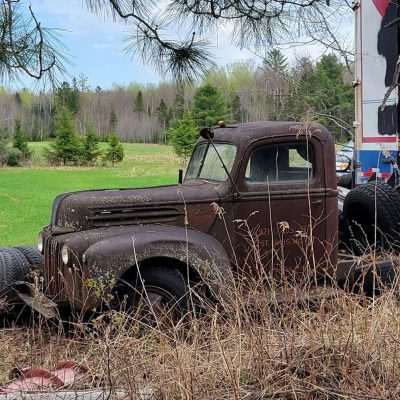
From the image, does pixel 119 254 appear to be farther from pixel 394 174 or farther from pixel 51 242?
pixel 394 174

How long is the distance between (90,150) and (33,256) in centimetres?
4440

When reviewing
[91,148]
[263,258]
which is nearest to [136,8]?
[263,258]

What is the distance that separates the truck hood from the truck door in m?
0.30

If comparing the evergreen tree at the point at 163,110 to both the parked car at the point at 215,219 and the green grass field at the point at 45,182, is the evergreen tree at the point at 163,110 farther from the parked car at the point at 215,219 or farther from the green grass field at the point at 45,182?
the parked car at the point at 215,219

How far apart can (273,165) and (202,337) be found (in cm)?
241

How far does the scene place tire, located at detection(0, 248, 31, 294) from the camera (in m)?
5.52

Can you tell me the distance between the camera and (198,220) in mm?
5285

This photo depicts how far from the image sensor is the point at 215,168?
5.78 m

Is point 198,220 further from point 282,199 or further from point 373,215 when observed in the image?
point 373,215

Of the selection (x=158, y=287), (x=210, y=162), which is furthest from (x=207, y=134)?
(x=158, y=287)

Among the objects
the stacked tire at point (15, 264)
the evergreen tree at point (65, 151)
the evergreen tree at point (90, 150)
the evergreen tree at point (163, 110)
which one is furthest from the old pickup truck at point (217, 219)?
the evergreen tree at point (90, 150)

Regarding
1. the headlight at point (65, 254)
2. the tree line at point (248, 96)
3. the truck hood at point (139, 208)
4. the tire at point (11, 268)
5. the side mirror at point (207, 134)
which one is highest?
the tree line at point (248, 96)

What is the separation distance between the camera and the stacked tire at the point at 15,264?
5.53 meters

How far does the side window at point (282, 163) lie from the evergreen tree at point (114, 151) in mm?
43570
